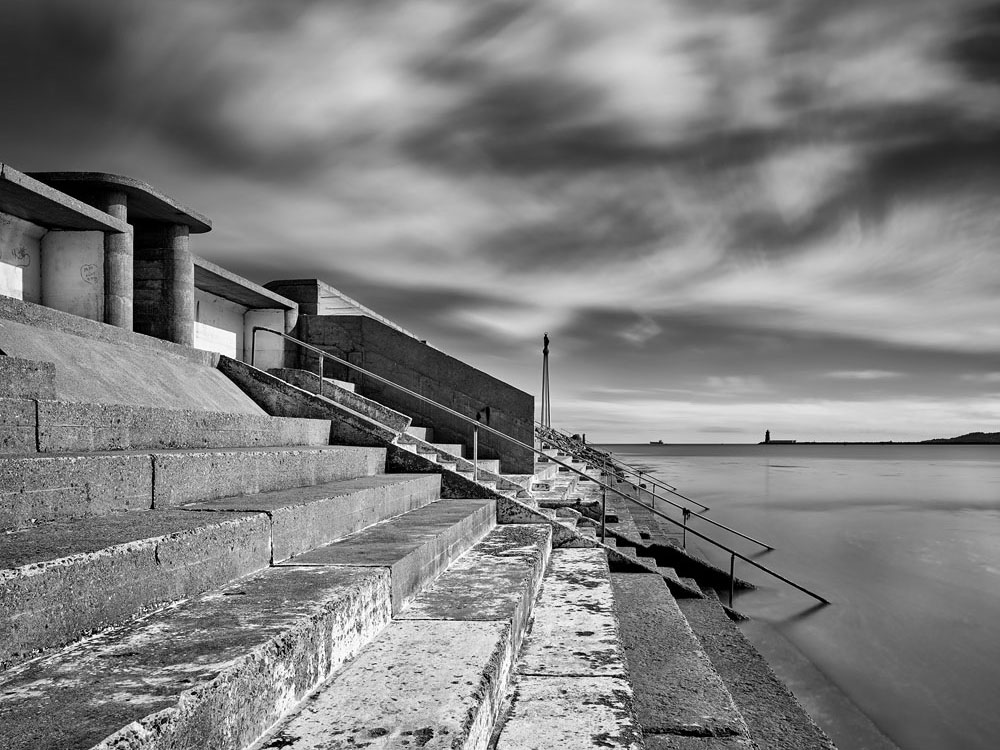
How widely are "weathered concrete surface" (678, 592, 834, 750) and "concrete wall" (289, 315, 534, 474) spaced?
14.3 feet

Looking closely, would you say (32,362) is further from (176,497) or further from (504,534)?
(504,534)

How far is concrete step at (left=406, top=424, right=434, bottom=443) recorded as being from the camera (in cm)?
861

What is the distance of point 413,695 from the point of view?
2.11m

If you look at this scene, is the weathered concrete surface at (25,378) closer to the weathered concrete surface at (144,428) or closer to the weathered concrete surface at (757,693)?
the weathered concrete surface at (144,428)

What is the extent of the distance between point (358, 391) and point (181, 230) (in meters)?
3.18

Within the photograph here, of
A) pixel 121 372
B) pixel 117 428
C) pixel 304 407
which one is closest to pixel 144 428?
pixel 117 428

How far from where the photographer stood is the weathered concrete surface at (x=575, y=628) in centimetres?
294

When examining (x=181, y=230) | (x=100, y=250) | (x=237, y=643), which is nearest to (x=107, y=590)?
(x=237, y=643)

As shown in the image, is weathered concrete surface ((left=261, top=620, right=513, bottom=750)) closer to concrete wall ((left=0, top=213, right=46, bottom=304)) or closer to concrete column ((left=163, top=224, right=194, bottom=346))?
concrete wall ((left=0, top=213, right=46, bottom=304))

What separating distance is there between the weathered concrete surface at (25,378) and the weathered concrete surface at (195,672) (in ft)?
5.01

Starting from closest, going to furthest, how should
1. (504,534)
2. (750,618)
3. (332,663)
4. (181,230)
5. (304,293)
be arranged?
(332,663)
(504,534)
(181,230)
(750,618)
(304,293)

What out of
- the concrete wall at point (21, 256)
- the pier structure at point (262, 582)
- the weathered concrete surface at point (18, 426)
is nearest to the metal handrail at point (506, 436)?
the pier structure at point (262, 582)

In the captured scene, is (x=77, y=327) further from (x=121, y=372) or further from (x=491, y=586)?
(x=491, y=586)

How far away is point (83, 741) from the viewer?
1.33 metres
